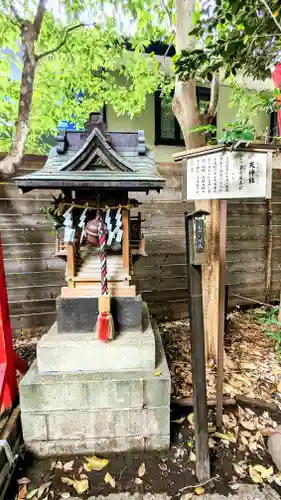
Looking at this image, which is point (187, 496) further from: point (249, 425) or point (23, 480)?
point (23, 480)

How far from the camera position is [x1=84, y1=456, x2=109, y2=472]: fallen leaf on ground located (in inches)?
91.8

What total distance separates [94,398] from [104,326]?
722 millimetres

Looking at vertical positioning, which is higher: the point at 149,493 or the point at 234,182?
the point at 234,182

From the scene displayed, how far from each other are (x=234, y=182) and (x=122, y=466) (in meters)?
2.83

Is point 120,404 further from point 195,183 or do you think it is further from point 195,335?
point 195,183

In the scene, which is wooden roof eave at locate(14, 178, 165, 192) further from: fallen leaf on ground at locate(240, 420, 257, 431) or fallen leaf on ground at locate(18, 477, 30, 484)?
fallen leaf on ground at locate(240, 420, 257, 431)

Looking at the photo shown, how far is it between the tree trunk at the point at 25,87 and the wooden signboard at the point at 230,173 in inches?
89.2

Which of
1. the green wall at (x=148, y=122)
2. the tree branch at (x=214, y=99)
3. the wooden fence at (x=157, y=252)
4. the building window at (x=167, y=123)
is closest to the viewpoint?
the tree branch at (x=214, y=99)

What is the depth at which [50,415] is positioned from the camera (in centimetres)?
242

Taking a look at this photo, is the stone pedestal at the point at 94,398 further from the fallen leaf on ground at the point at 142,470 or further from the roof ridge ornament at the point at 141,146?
the roof ridge ornament at the point at 141,146

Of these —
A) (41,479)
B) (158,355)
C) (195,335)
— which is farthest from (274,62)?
(41,479)

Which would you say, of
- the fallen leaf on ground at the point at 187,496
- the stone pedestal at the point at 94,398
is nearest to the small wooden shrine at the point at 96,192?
the stone pedestal at the point at 94,398

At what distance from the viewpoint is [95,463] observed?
2381 mm

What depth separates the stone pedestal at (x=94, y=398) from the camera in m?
2.41
